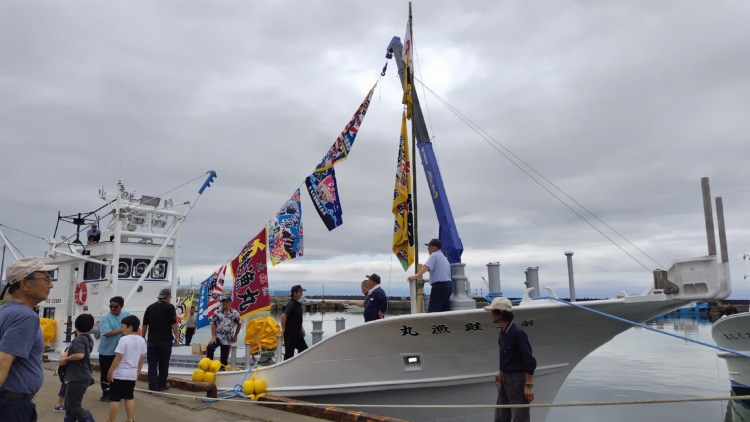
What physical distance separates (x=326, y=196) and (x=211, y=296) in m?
3.16

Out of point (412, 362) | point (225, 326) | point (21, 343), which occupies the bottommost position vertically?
point (412, 362)

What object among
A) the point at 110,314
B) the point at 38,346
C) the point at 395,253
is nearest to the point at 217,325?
the point at 110,314

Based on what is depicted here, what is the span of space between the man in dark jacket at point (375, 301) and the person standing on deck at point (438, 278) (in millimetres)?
839

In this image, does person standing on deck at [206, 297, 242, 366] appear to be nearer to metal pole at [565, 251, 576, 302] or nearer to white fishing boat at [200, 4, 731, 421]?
white fishing boat at [200, 4, 731, 421]

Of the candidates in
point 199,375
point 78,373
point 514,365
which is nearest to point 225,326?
point 199,375

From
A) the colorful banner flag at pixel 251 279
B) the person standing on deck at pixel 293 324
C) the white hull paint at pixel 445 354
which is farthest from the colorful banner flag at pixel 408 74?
the white hull paint at pixel 445 354

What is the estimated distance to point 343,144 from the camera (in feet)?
32.1

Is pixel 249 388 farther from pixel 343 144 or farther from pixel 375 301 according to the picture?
pixel 343 144

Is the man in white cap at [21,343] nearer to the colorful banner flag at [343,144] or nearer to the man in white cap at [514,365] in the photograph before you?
the man in white cap at [514,365]

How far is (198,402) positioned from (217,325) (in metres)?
1.63

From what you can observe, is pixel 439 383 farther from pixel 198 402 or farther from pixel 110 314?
pixel 110 314

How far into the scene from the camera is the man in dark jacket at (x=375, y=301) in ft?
25.4

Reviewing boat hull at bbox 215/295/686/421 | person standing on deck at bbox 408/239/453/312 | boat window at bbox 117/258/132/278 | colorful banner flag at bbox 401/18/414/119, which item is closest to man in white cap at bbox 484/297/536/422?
boat hull at bbox 215/295/686/421

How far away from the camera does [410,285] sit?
7520 mm
